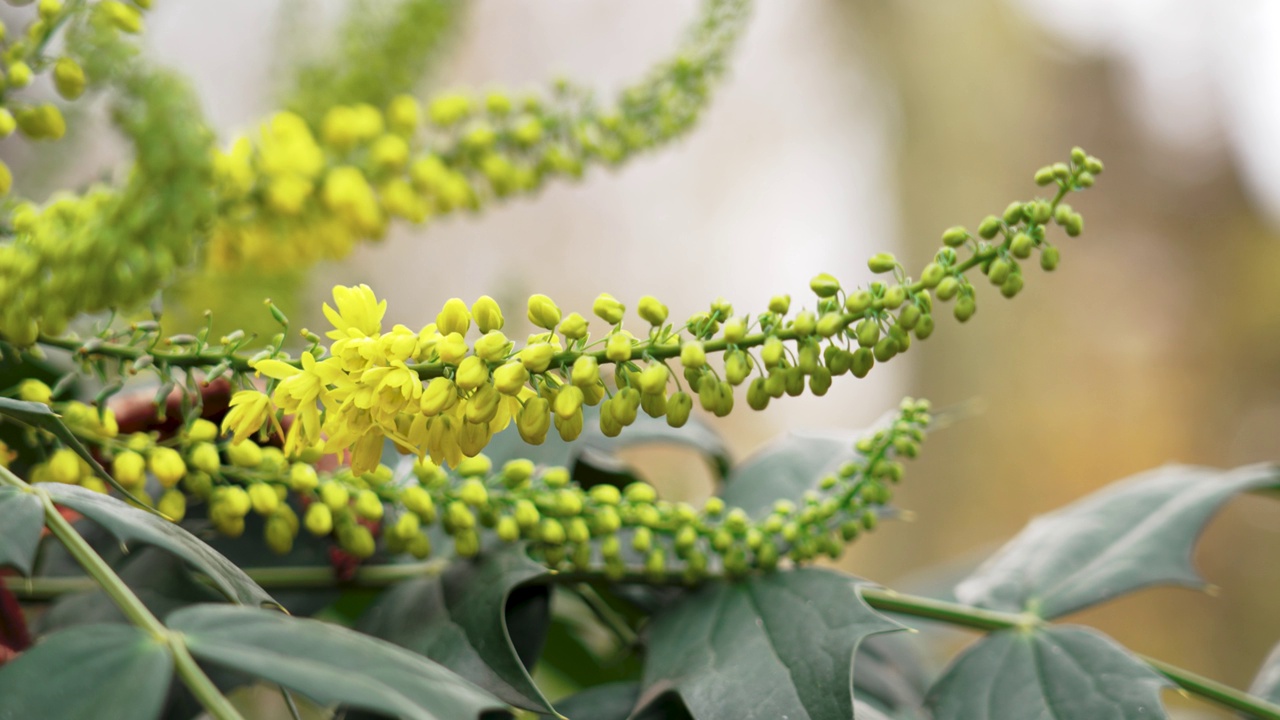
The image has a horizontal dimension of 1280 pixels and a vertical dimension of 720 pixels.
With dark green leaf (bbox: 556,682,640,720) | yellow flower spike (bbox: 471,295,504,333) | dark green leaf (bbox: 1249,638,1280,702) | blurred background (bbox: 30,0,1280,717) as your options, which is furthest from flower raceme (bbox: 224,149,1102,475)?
blurred background (bbox: 30,0,1280,717)

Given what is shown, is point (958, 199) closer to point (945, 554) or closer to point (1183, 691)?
point (945, 554)

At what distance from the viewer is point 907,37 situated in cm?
242

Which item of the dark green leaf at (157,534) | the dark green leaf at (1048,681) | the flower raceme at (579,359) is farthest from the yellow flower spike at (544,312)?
the dark green leaf at (1048,681)

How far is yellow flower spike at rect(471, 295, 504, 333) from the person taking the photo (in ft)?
0.77

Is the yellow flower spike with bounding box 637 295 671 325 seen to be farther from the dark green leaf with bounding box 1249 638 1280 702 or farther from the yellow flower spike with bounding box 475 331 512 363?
the dark green leaf with bounding box 1249 638 1280 702

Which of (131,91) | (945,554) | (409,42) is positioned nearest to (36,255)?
(131,91)

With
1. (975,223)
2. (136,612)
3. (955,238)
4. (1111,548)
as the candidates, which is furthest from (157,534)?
(975,223)

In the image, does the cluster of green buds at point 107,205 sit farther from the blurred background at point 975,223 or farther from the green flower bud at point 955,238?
the blurred background at point 975,223

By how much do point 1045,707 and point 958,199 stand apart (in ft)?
7.40

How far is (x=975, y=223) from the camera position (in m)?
2.23

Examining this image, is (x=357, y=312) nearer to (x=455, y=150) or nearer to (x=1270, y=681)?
(x=455, y=150)

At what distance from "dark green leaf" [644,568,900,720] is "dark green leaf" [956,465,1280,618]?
0.12 metres

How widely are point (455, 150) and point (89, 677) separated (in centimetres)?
29

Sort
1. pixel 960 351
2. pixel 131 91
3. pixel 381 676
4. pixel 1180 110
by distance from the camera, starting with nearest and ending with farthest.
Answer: pixel 381 676 → pixel 131 91 → pixel 1180 110 → pixel 960 351
